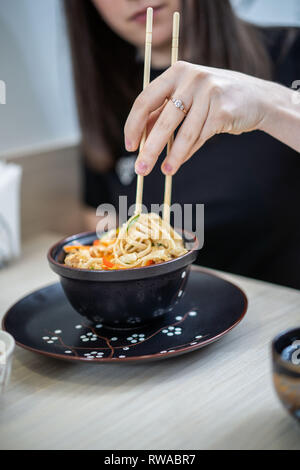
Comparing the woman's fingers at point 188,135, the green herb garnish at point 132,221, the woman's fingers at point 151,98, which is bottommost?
the green herb garnish at point 132,221

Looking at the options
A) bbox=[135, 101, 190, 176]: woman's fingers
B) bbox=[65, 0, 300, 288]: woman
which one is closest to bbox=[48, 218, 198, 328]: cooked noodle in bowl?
bbox=[135, 101, 190, 176]: woman's fingers

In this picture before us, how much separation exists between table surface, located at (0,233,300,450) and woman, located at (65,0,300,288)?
0.63 m

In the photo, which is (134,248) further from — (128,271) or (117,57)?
(117,57)

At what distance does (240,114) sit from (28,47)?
114 centimetres

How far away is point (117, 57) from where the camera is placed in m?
1.73

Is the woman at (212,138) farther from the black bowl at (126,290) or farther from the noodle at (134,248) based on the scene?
the black bowl at (126,290)

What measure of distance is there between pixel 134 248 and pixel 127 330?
0.14 m

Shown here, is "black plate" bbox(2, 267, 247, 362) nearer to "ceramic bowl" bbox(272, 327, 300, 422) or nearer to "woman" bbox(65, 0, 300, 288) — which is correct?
"ceramic bowl" bbox(272, 327, 300, 422)

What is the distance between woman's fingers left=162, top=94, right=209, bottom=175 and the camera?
2.83ft

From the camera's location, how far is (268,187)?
1.56 metres

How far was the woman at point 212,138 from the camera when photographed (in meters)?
1.42

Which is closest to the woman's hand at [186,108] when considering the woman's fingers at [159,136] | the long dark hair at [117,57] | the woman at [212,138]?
the woman's fingers at [159,136]

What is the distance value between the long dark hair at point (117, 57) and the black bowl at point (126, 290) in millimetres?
799

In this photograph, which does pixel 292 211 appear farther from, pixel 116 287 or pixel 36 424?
pixel 36 424
